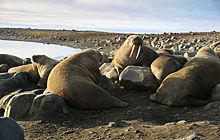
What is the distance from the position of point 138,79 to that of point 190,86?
5.33 ft

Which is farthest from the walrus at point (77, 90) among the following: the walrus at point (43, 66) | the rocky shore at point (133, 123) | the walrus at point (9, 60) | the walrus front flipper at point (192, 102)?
the walrus at point (9, 60)

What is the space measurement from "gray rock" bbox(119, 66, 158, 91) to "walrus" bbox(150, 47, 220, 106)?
2.07 feet

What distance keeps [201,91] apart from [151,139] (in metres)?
2.53

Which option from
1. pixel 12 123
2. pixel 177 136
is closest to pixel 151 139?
pixel 177 136

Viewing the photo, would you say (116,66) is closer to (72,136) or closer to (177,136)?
(72,136)

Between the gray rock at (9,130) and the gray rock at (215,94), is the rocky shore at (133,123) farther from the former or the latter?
the gray rock at (9,130)

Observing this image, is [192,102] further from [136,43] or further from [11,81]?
[11,81]

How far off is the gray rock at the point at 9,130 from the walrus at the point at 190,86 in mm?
3470

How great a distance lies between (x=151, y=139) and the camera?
10.6ft

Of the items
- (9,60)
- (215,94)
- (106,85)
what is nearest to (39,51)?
(9,60)

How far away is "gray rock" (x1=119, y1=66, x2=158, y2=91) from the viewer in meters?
6.23

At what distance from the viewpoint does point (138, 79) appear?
20.6 feet

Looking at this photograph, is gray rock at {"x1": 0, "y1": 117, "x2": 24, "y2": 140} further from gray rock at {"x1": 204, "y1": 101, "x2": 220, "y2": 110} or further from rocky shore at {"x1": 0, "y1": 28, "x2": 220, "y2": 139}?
gray rock at {"x1": 204, "y1": 101, "x2": 220, "y2": 110}

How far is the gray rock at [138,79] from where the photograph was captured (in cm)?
623
